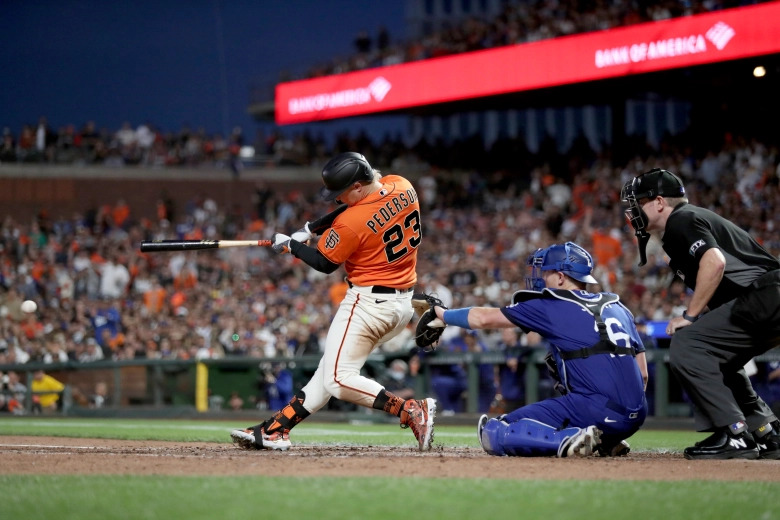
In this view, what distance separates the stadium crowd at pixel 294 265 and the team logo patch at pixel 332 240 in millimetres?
6342

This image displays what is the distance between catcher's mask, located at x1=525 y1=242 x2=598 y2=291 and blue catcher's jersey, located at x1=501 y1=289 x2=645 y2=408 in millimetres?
155

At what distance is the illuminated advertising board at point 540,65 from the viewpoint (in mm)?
17172

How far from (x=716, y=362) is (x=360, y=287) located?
2169 millimetres

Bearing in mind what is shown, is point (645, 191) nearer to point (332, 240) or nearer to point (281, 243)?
point (332, 240)

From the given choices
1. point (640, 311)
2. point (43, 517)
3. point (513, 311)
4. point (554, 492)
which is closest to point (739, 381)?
point (513, 311)

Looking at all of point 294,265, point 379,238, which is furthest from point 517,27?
point 379,238

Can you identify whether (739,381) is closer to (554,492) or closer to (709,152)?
(554,492)

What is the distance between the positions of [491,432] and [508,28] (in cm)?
1745

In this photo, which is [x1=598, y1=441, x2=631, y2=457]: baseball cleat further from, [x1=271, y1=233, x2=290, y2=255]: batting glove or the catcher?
[x1=271, y1=233, x2=290, y2=255]: batting glove

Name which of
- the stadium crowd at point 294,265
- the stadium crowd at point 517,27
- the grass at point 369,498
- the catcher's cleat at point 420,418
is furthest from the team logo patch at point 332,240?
the stadium crowd at point 517,27

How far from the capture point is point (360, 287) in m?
6.30

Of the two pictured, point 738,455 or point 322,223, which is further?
point 322,223

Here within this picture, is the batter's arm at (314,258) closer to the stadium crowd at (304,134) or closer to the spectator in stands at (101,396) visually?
the spectator in stands at (101,396)

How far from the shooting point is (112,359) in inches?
613
